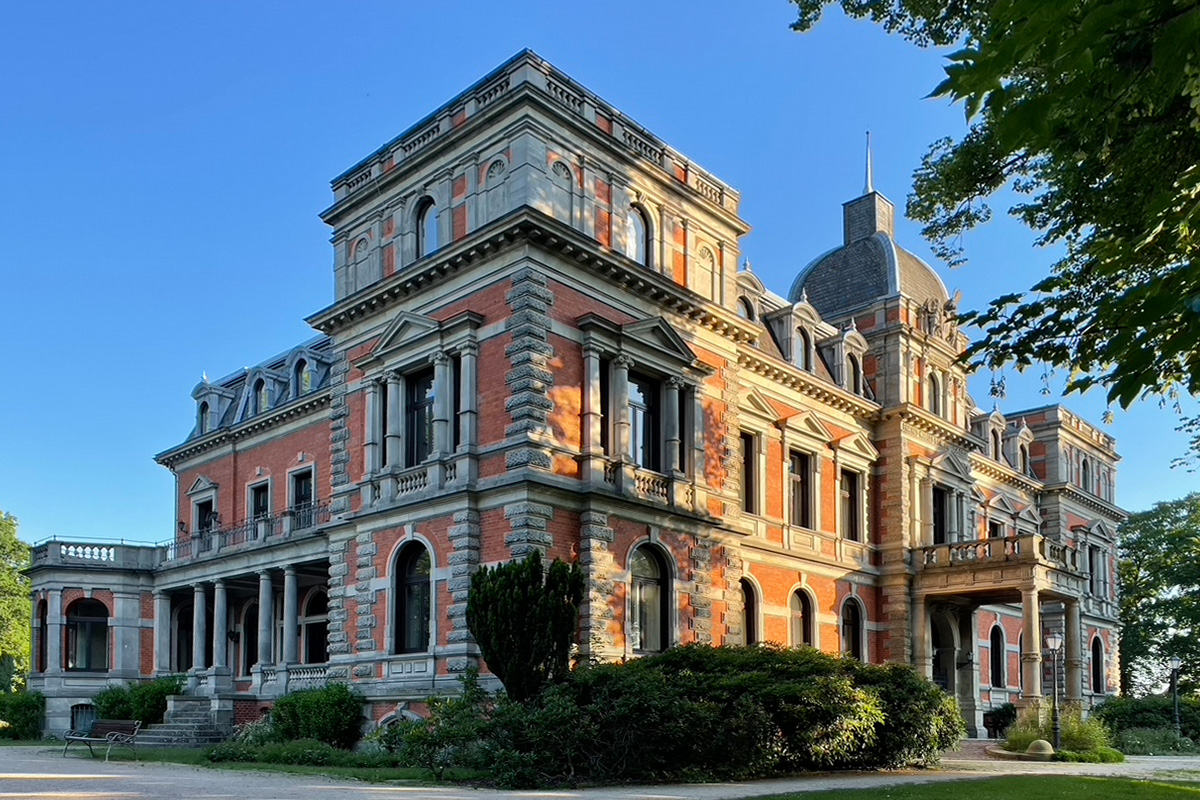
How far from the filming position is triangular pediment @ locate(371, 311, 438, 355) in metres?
A: 23.5

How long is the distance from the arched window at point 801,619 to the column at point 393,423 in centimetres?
1244

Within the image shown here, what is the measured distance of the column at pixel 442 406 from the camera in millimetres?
22734

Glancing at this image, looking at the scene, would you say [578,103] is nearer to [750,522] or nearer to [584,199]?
[584,199]

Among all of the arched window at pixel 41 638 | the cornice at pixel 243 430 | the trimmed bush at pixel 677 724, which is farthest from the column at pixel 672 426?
the arched window at pixel 41 638

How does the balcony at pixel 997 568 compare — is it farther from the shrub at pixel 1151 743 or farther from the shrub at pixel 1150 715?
the shrub at pixel 1150 715

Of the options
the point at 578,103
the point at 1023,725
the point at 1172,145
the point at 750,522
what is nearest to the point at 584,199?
the point at 578,103

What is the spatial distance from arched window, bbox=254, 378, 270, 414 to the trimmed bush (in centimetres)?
2121

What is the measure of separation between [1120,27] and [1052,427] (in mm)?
44473

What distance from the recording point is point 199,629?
34562 mm

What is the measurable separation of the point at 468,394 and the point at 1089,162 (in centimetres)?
1366

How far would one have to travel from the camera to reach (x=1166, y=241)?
9.00 m

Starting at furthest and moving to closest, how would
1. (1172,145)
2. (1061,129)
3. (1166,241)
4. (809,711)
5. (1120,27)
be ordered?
(809,711) < (1172,145) < (1166,241) < (1061,129) < (1120,27)

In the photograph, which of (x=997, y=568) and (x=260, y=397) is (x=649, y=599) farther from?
(x=260, y=397)

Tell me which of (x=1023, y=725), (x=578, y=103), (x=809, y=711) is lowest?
(x=1023, y=725)
